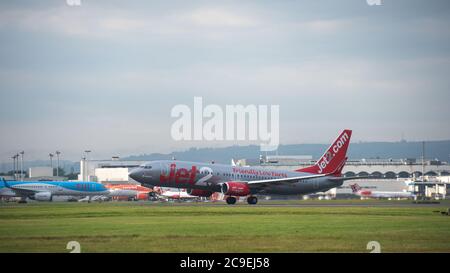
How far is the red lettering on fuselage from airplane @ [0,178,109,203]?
39432 mm

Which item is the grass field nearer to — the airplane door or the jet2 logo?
the airplane door

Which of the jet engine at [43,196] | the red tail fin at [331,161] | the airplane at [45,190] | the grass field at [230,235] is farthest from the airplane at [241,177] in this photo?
the airplane at [45,190]

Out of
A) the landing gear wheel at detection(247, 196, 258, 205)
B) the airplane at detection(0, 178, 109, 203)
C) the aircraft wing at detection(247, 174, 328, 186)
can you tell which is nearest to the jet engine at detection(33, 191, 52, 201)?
the airplane at detection(0, 178, 109, 203)

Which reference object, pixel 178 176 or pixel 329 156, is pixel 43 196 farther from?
pixel 329 156

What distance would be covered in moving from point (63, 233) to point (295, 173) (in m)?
60.4

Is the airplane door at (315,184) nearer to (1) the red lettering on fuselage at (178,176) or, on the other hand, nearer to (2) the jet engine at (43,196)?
(1) the red lettering on fuselage at (178,176)

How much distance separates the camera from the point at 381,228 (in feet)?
141

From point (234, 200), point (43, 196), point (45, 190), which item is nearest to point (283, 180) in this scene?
point (234, 200)

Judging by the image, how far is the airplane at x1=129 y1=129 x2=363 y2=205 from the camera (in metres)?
85.3

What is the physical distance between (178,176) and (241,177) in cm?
929

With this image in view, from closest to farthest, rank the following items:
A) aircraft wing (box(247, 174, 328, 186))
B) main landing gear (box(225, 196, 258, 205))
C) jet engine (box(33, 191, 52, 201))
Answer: main landing gear (box(225, 196, 258, 205)) < aircraft wing (box(247, 174, 328, 186)) < jet engine (box(33, 191, 52, 201))

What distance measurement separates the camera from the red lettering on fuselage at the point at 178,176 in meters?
85.1
